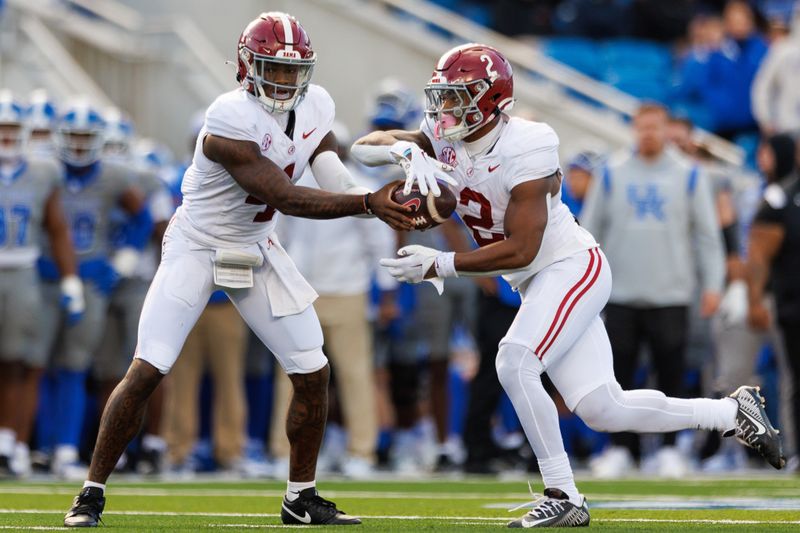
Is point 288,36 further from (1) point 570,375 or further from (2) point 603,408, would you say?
(2) point 603,408

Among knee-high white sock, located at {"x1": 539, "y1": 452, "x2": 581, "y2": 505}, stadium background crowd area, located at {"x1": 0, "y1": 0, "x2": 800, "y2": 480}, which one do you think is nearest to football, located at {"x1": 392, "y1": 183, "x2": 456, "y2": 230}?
knee-high white sock, located at {"x1": 539, "y1": 452, "x2": 581, "y2": 505}

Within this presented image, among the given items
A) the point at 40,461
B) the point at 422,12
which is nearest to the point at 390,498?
the point at 40,461

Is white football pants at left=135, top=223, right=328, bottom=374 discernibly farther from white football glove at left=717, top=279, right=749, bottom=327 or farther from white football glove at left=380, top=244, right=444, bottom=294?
white football glove at left=717, top=279, right=749, bottom=327

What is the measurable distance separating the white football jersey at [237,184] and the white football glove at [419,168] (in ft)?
1.34

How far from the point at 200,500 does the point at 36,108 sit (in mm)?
3995

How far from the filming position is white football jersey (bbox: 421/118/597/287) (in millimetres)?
6004

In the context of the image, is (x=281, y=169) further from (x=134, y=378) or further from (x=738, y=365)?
(x=738, y=365)

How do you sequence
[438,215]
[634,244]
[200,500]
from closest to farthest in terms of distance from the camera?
[438,215]
[200,500]
[634,244]

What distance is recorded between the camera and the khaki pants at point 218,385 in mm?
10125

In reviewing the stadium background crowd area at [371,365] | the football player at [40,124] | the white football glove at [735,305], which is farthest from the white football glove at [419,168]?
the football player at [40,124]

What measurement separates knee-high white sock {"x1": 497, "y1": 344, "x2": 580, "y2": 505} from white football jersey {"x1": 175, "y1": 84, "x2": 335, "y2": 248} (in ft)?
3.53

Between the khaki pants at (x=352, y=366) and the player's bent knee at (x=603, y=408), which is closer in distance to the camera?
the player's bent knee at (x=603, y=408)

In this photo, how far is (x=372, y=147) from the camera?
6262 millimetres

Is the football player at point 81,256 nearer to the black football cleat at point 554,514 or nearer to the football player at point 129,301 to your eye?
the football player at point 129,301
